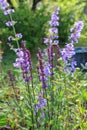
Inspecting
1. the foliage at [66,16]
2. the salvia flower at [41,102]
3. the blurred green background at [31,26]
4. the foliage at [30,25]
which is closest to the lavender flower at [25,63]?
the salvia flower at [41,102]

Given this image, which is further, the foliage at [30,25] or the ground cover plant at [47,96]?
the foliage at [30,25]

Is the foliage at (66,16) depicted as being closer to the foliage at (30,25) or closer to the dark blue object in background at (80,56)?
the foliage at (30,25)

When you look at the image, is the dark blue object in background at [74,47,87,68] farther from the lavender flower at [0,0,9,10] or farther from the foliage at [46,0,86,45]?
the lavender flower at [0,0,9,10]

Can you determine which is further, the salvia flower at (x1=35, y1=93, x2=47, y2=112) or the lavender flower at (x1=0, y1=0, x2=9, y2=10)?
the lavender flower at (x1=0, y1=0, x2=9, y2=10)

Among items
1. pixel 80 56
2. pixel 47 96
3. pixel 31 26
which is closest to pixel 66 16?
pixel 31 26

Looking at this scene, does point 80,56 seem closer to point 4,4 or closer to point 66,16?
point 66,16

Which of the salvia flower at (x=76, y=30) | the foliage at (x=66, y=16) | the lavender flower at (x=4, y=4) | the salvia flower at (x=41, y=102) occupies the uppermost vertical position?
the foliage at (x=66, y=16)

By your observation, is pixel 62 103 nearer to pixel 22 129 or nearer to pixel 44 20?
pixel 22 129

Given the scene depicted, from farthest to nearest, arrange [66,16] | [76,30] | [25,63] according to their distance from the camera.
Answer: [66,16], [76,30], [25,63]

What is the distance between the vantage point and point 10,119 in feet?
8.59

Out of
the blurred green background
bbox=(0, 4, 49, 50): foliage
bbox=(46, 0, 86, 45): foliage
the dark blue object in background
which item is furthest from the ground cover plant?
bbox=(46, 0, 86, 45): foliage

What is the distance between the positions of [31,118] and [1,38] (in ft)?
13.7

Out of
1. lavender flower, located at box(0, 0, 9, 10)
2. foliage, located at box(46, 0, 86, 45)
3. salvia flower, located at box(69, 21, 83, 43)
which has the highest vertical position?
foliage, located at box(46, 0, 86, 45)

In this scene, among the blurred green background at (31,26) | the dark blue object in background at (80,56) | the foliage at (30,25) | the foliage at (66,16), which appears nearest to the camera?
the dark blue object in background at (80,56)
